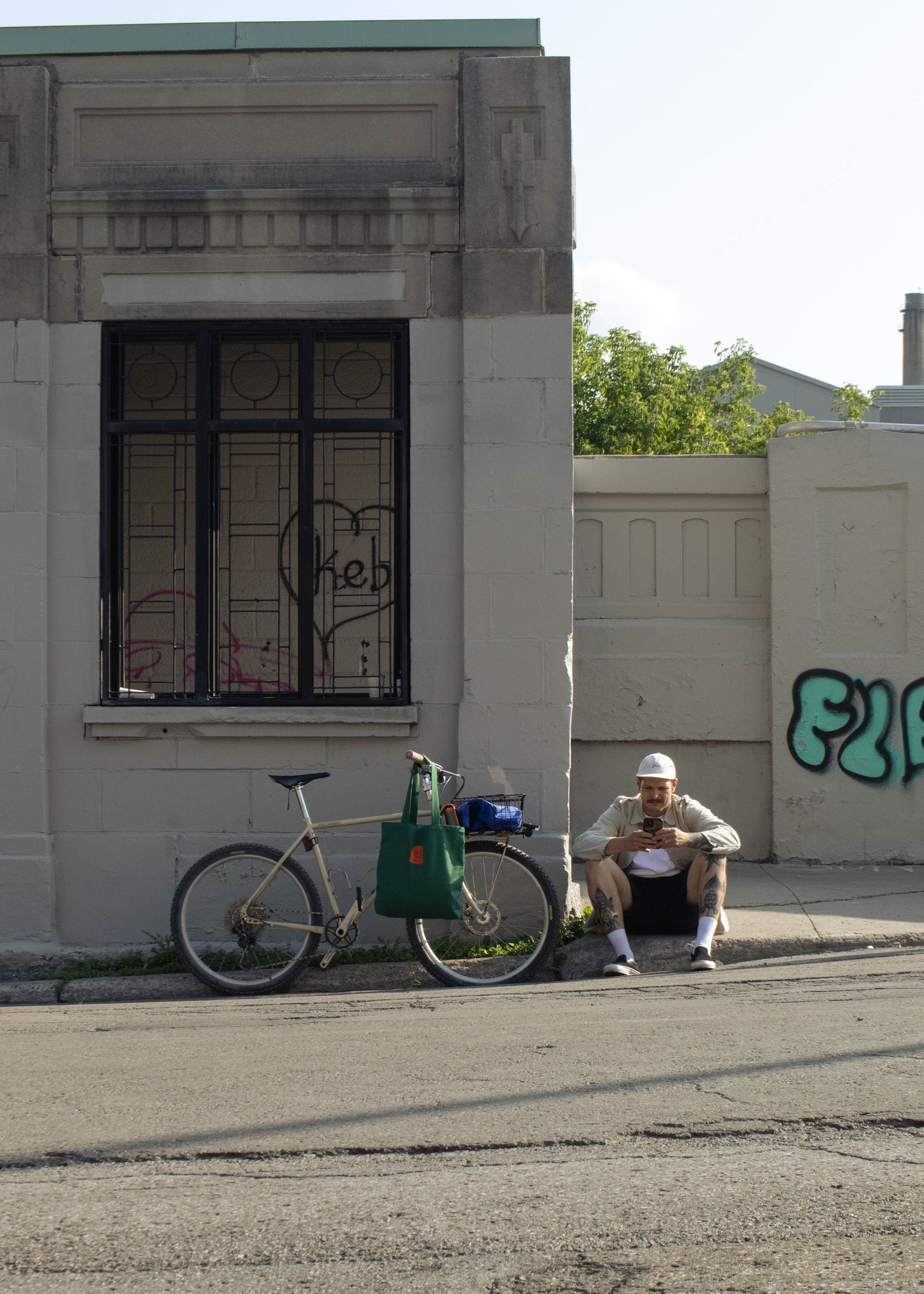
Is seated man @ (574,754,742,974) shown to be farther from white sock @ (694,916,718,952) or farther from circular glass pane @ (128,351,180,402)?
circular glass pane @ (128,351,180,402)

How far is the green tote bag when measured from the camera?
601 cm

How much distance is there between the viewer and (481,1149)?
3.61 metres

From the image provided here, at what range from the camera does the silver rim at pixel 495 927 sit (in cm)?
623

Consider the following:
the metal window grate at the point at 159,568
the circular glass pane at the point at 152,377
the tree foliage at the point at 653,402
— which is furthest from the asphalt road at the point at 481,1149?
the tree foliage at the point at 653,402

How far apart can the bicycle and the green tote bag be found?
0.17 metres

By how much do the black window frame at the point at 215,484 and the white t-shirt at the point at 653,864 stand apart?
1.57 metres

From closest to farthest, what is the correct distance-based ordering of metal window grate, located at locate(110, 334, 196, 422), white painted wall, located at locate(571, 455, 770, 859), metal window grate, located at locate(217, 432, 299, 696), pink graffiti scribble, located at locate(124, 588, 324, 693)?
pink graffiti scribble, located at locate(124, 588, 324, 693) → white painted wall, located at locate(571, 455, 770, 859) → metal window grate, located at locate(110, 334, 196, 422) → metal window grate, located at locate(217, 432, 299, 696)

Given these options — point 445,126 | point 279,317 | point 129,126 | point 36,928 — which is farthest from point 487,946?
point 129,126

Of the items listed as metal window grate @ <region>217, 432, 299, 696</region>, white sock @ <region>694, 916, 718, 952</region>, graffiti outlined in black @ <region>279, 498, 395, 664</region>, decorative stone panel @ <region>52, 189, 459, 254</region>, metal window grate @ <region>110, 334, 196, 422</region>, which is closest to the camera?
white sock @ <region>694, 916, 718, 952</region>

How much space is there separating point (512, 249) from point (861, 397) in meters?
25.0

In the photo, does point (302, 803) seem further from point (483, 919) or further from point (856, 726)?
point (856, 726)

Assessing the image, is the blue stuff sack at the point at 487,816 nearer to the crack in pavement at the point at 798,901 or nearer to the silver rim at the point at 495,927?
the silver rim at the point at 495,927

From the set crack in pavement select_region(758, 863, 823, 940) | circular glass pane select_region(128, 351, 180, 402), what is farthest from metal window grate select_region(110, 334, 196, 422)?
crack in pavement select_region(758, 863, 823, 940)

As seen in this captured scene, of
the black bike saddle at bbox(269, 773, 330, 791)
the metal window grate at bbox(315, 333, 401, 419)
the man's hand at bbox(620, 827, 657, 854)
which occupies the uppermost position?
the metal window grate at bbox(315, 333, 401, 419)
